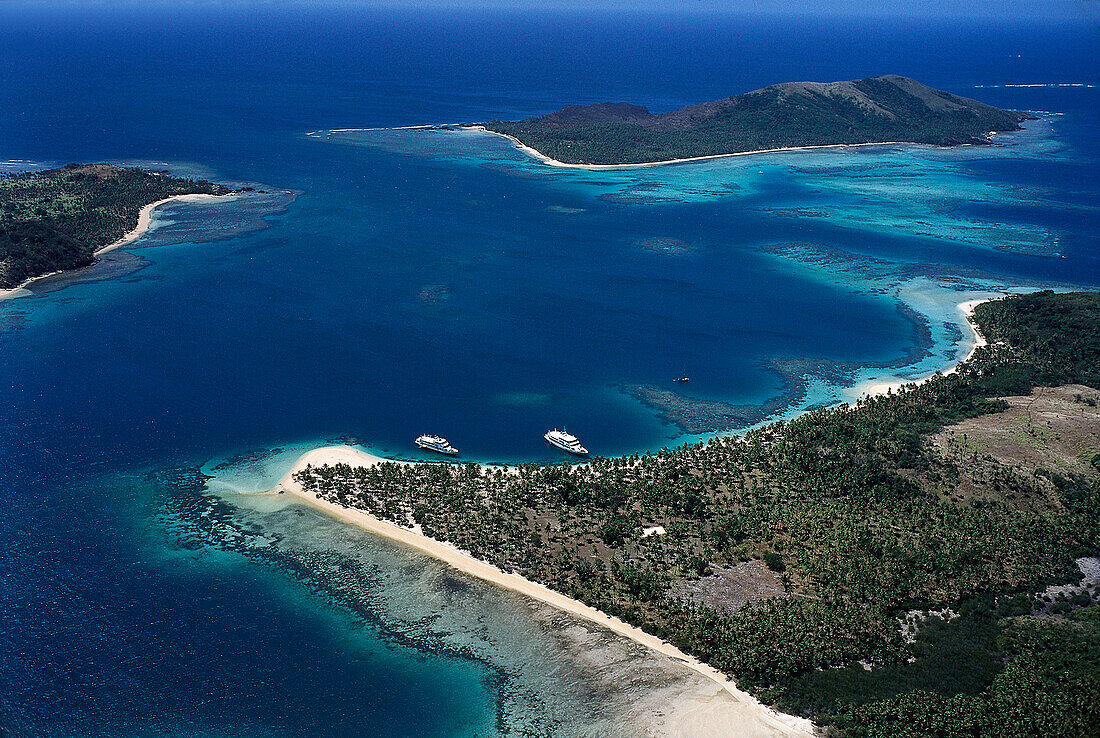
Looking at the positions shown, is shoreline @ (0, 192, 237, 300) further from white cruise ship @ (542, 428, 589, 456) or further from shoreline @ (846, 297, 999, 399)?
shoreline @ (846, 297, 999, 399)

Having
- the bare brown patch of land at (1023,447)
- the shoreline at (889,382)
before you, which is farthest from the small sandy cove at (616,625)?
the shoreline at (889,382)

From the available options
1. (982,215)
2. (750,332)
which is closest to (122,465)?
(750,332)

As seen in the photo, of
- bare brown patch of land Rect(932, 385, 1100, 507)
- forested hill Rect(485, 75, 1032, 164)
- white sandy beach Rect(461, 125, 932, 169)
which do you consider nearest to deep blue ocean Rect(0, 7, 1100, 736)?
white sandy beach Rect(461, 125, 932, 169)

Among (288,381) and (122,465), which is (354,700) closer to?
(122,465)

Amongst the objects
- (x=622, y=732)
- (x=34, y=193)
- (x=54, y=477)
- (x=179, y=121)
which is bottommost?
(x=622, y=732)

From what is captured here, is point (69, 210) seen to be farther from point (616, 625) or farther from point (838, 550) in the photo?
point (838, 550)

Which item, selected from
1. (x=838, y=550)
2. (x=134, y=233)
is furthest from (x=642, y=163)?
(x=838, y=550)

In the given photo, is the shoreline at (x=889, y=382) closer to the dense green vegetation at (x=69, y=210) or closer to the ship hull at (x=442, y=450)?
the ship hull at (x=442, y=450)
